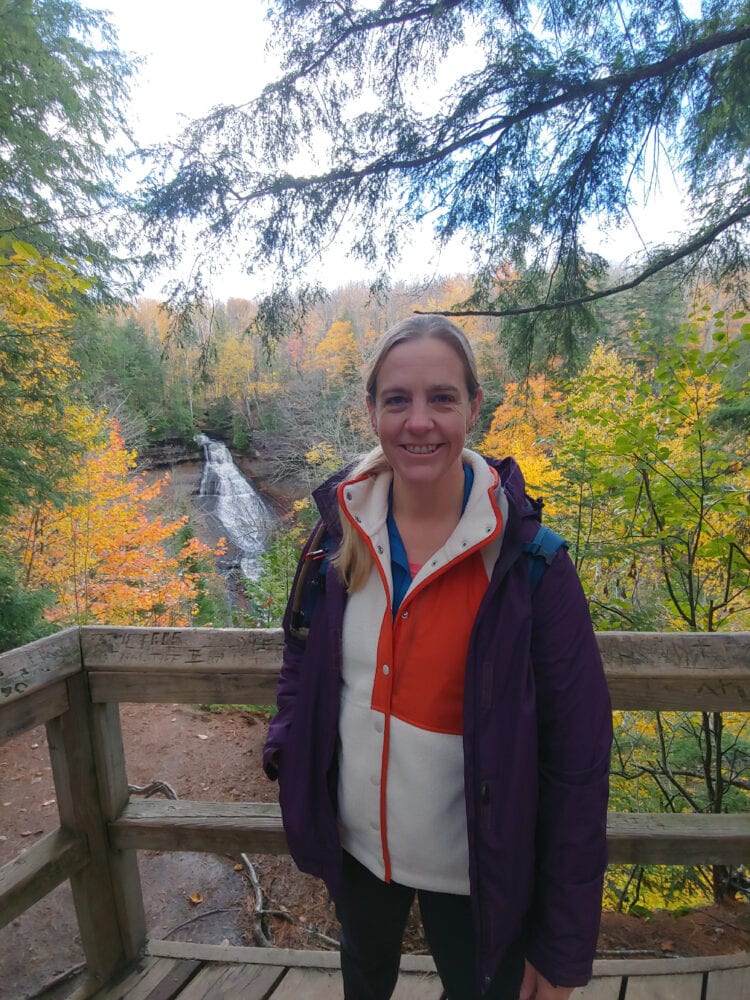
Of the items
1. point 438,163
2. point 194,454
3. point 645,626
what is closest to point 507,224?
point 438,163

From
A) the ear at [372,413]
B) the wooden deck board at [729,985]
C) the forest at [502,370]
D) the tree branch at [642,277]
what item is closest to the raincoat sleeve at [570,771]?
the ear at [372,413]

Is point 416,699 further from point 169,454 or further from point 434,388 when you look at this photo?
point 169,454

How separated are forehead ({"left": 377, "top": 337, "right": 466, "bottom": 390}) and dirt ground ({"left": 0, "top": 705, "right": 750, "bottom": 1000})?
7.36 ft

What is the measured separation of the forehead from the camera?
45.7 inches

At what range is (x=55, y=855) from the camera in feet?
5.13

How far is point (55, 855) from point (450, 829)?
1.20m

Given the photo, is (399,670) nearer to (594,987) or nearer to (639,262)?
(594,987)

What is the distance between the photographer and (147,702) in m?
1.53

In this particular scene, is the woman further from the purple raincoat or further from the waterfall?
the waterfall

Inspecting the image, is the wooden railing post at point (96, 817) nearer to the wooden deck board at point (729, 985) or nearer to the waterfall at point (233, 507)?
the wooden deck board at point (729, 985)

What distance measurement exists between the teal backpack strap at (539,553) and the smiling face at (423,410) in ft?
0.78

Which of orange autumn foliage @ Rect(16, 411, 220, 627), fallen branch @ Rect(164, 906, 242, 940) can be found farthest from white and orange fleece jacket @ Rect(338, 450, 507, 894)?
orange autumn foliage @ Rect(16, 411, 220, 627)

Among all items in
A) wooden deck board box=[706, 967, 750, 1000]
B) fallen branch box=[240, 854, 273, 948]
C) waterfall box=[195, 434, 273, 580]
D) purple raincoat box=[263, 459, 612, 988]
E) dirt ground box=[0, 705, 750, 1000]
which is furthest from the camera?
waterfall box=[195, 434, 273, 580]

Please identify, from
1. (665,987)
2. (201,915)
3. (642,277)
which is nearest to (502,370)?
(642,277)
